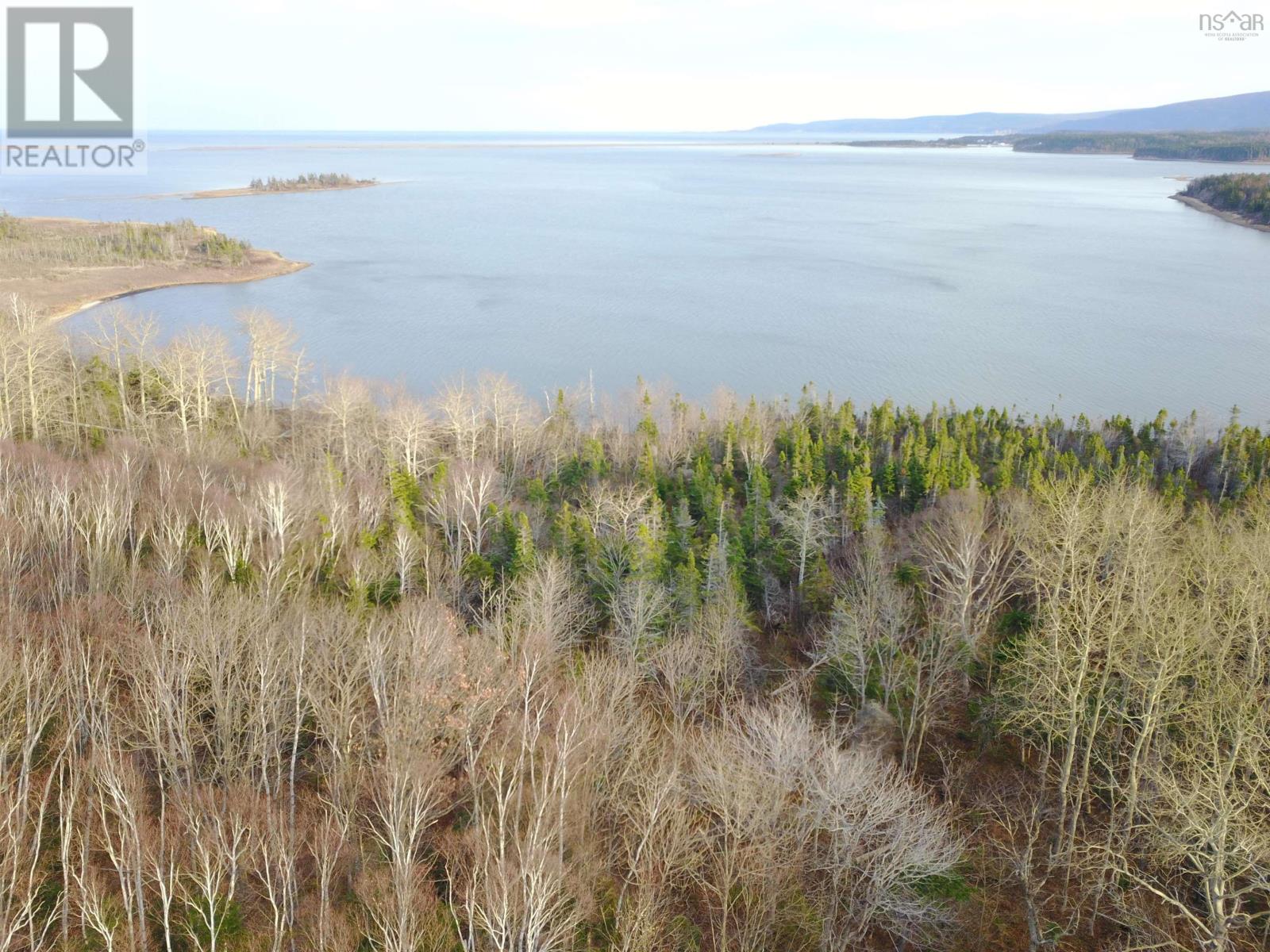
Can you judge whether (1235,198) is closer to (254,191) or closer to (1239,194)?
(1239,194)

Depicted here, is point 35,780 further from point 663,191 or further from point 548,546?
point 663,191

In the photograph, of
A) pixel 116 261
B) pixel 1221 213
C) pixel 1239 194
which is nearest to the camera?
pixel 116 261

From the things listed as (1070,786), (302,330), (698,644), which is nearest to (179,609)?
(698,644)

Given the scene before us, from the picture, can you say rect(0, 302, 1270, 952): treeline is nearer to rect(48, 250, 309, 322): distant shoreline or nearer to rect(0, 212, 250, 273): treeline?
rect(48, 250, 309, 322): distant shoreline

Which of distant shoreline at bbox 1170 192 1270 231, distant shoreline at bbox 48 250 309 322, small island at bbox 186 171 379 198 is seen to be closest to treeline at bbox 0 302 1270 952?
distant shoreline at bbox 48 250 309 322

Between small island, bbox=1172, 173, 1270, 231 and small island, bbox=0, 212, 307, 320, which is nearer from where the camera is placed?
small island, bbox=0, 212, 307, 320

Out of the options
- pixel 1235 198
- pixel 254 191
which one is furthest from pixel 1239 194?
pixel 254 191

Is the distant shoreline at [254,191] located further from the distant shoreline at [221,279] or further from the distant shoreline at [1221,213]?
the distant shoreline at [1221,213]
